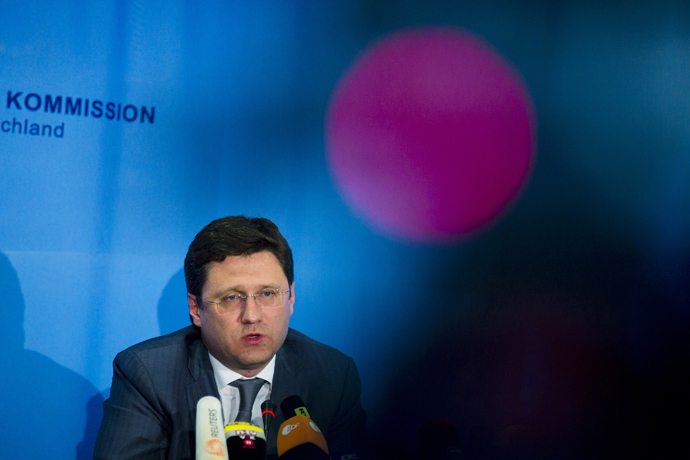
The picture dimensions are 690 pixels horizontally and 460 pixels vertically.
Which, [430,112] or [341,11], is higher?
[341,11]

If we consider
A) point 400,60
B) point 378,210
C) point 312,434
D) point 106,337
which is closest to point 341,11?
point 400,60

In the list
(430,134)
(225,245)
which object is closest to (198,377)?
(225,245)

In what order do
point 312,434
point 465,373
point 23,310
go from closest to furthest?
point 312,434 → point 23,310 → point 465,373

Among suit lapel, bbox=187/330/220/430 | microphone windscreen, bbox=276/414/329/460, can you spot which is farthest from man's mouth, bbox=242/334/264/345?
microphone windscreen, bbox=276/414/329/460

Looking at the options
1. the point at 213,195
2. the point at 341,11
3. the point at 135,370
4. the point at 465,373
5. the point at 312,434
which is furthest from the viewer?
the point at 465,373

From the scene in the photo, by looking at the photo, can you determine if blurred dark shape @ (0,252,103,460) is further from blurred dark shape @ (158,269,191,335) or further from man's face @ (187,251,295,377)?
man's face @ (187,251,295,377)

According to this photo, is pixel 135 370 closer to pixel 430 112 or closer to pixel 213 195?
pixel 213 195

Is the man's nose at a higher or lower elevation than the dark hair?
lower

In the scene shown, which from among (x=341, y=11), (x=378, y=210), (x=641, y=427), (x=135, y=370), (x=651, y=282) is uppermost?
(x=341, y=11)

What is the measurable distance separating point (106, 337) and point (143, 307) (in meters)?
0.20

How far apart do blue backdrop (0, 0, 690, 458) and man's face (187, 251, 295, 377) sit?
1.99ft

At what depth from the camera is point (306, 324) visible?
2.65 metres

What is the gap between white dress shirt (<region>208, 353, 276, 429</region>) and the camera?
6.55ft

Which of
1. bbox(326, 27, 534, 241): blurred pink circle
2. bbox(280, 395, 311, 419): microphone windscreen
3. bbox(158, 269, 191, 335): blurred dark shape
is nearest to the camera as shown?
bbox(280, 395, 311, 419): microphone windscreen
